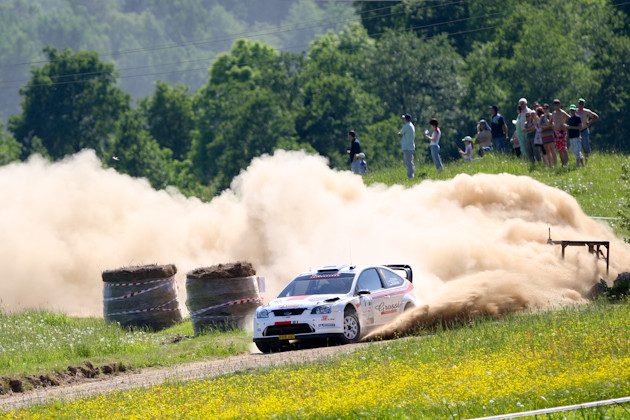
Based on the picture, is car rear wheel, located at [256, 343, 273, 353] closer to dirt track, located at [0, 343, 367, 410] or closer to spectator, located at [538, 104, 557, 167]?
dirt track, located at [0, 343, 367, 410]

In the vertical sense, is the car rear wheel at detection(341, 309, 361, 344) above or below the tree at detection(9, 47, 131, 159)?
below

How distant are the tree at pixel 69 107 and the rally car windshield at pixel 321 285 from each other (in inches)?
2942

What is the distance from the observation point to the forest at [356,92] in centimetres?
6347

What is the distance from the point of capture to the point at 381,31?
9331 cm

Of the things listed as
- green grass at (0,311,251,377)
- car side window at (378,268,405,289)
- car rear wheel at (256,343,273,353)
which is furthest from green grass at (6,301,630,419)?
green grass at (0,311,251,377)

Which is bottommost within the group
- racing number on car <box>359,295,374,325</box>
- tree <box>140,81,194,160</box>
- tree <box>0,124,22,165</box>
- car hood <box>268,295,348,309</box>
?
racing number on car <box>359,295,374,325</box>

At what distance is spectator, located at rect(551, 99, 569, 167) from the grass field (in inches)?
476

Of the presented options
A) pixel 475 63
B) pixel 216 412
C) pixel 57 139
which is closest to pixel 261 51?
pixel 57 139

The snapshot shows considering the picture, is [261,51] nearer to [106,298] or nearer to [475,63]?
[475,63]

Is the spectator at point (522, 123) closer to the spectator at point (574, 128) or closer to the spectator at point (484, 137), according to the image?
the spectator at point (574, 128)

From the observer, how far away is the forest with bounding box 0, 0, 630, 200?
63469 millimetres

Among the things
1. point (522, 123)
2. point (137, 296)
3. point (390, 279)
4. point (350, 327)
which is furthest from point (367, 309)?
point (522, 123)

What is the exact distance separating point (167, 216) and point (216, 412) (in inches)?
879

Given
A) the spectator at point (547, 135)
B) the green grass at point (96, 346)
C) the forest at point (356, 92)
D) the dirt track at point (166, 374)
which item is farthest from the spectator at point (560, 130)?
the forest at point (356, 92)
